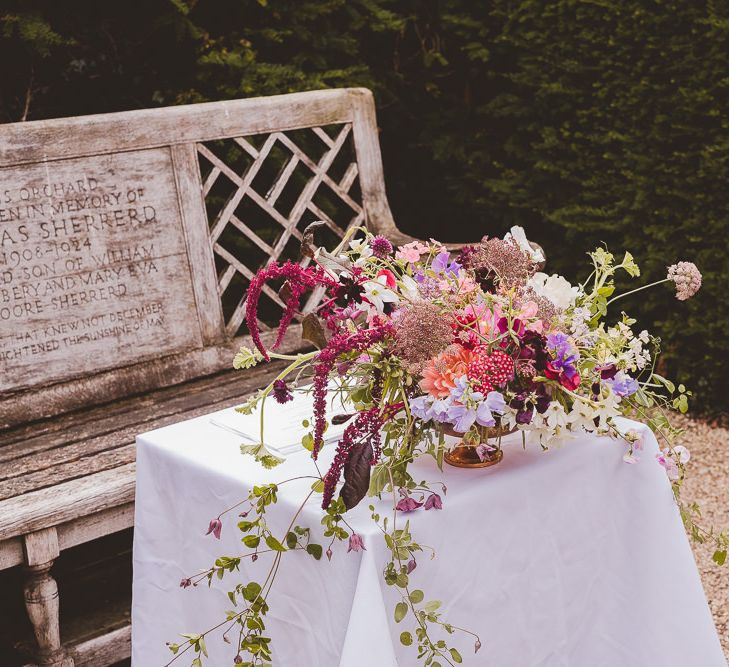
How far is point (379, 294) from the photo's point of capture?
1.71 metres

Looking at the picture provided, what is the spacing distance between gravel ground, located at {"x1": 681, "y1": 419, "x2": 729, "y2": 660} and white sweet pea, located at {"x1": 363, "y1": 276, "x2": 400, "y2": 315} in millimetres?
1745

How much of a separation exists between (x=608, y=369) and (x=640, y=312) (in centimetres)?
278

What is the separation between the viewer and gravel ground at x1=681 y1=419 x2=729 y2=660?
3055 mm

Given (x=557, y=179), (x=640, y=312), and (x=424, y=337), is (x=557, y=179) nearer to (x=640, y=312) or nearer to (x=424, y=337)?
(x=640, y=312)

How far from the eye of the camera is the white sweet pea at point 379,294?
1708 mm

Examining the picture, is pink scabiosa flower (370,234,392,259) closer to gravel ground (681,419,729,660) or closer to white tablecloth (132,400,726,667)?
white tablecloth (132,400,726,667)

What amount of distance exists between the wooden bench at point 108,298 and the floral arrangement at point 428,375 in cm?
96

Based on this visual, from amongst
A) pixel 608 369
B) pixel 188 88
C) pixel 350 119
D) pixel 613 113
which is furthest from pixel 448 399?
pixel 613 113

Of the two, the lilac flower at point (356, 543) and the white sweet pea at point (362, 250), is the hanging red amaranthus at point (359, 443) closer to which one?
the lilac flower at point (356, 543)

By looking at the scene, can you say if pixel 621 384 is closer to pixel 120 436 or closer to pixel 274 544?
pixel 274 544

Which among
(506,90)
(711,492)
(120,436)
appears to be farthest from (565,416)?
(506,90)

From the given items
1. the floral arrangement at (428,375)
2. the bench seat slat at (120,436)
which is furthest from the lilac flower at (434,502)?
the bench seat slat at (120,436)

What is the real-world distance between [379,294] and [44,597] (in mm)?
1283

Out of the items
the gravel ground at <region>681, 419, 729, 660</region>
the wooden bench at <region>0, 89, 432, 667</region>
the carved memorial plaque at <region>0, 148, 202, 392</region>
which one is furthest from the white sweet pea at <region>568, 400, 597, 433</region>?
the carved memorial plaque at <region>0, 148, 202, 392</region>
